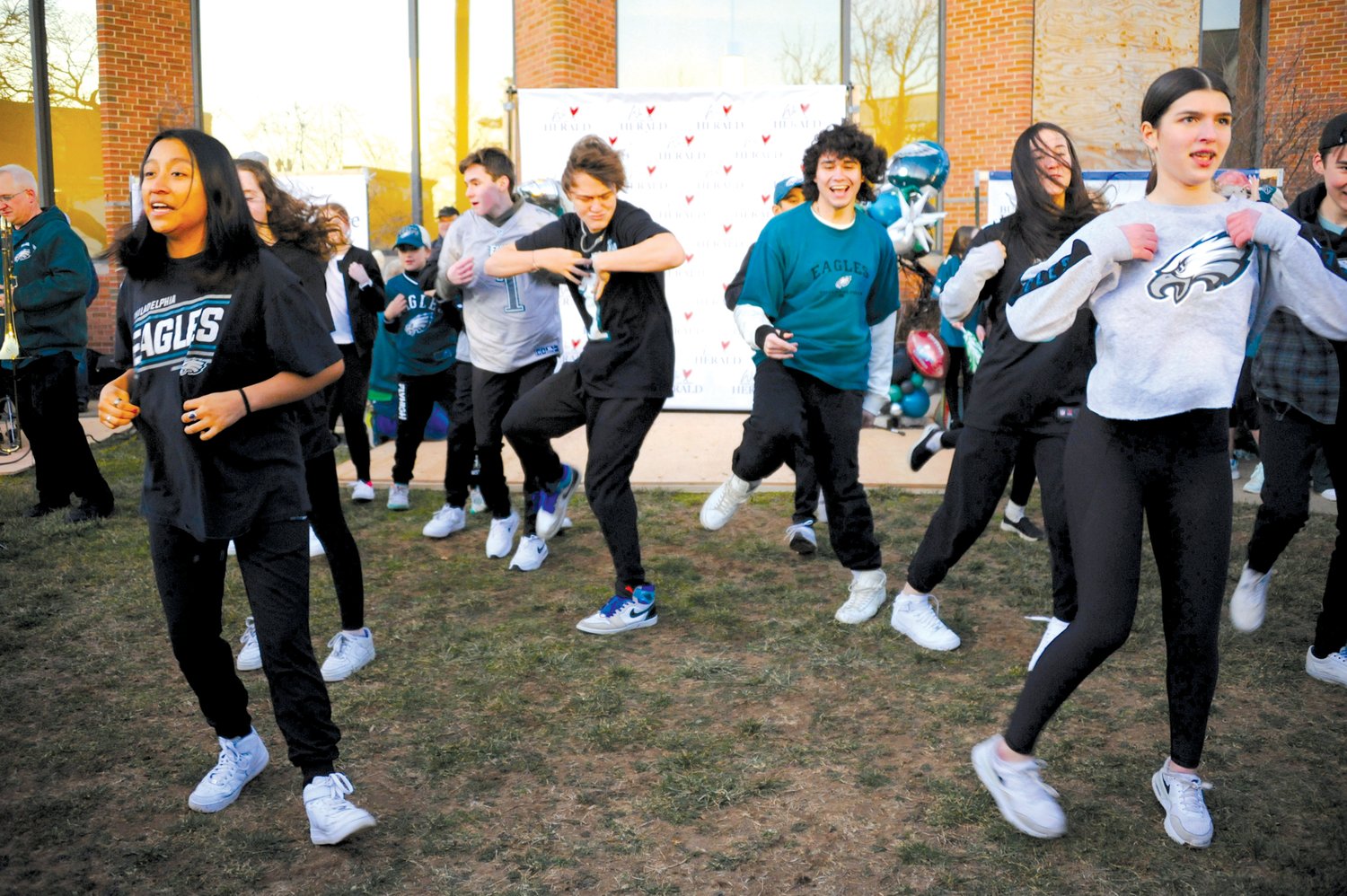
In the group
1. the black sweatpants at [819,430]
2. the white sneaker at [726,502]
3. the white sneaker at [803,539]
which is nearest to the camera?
the black sweatpants at [819,430]

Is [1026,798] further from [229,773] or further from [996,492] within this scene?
[229,773]

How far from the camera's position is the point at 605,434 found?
4793 mm

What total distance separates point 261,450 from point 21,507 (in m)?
5.46

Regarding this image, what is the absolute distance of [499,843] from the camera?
312 cm

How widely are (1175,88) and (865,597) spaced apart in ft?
8.69

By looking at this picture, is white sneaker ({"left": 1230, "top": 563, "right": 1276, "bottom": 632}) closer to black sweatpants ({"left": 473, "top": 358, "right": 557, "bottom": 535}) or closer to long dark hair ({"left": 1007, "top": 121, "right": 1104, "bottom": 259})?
long dark hair ({"left": 1007, "top": 121, "right": 1104, "bottom": 259})

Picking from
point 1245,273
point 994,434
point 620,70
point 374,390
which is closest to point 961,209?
point 620,70

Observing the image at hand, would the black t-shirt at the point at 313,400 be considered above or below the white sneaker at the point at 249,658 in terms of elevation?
above

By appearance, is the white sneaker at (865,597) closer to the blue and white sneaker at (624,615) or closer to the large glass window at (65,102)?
the blue and white sneaker at (624,615)

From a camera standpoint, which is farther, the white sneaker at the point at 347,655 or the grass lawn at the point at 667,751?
the white sneaker at the point at 347,655

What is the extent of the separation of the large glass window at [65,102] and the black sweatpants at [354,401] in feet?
30.5

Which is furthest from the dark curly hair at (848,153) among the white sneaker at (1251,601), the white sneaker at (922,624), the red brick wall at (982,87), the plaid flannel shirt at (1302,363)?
the red brick wall at (982,87)

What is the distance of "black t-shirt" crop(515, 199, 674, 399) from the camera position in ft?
15.7

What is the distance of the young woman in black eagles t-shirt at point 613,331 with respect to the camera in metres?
4.73
